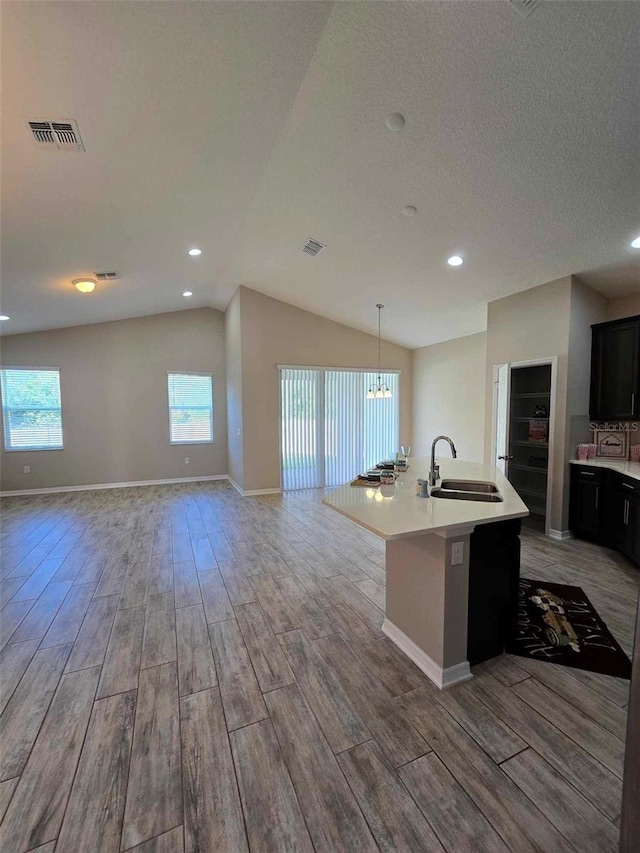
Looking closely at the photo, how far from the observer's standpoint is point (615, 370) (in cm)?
392

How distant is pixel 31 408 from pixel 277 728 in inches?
286

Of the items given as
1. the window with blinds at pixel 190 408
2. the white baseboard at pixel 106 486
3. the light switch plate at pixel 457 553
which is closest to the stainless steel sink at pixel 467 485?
the light switch plate at pixel 457 553

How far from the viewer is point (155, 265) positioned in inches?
185

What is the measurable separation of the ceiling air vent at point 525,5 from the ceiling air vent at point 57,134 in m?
2.52

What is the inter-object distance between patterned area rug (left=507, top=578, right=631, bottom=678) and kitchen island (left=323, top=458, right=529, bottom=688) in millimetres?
285

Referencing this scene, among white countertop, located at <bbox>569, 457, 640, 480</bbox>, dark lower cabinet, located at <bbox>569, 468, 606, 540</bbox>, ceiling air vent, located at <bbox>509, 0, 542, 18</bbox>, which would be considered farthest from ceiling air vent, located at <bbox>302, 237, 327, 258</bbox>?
dark lower cabinet, located at <bbox>569, 468, 606, 540</bbox>

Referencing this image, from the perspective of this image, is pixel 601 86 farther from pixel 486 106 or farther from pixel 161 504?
pixel 161 504

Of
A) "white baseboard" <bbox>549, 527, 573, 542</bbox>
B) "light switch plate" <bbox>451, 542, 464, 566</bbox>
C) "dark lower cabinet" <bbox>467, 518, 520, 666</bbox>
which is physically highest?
"light switch plate" <bbox>451, 542, 464, 566</bbox>

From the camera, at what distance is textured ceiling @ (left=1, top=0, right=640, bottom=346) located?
186 cm

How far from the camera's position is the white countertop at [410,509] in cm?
176

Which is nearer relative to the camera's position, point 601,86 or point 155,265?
point 601,86

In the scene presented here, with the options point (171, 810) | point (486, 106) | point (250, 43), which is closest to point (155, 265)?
point (250, 43)

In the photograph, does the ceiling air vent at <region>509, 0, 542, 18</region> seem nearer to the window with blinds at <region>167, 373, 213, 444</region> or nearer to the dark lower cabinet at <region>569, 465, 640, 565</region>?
the dark lower cabinet at <region>569, 465, 640, 565</region>

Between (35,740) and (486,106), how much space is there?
14.1 feet
